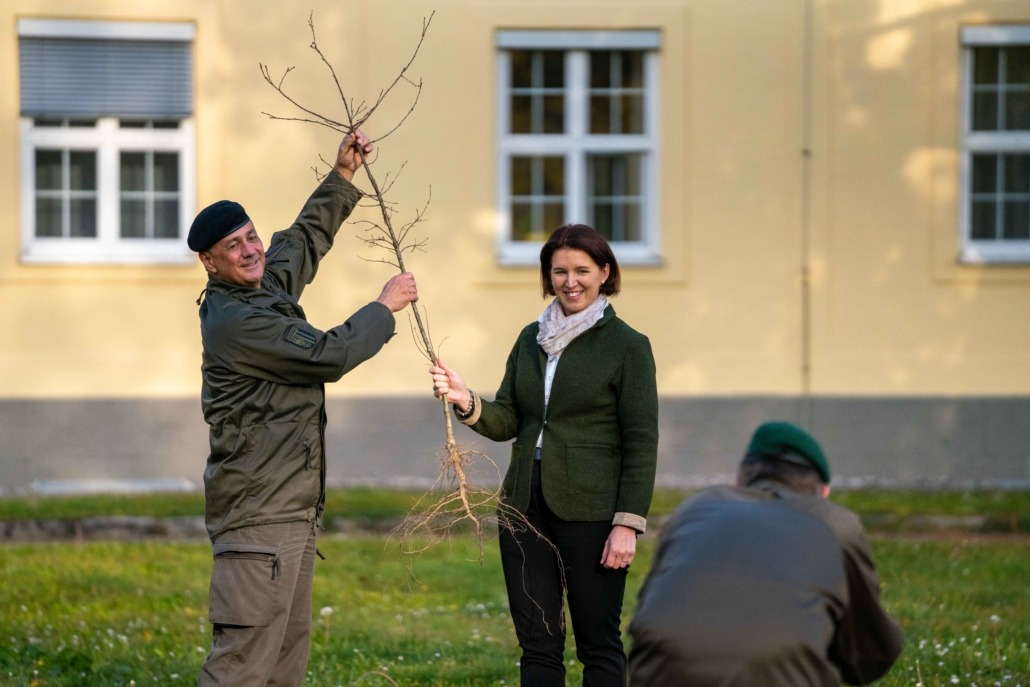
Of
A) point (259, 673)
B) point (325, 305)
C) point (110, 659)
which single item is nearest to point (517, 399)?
point (259, 673)

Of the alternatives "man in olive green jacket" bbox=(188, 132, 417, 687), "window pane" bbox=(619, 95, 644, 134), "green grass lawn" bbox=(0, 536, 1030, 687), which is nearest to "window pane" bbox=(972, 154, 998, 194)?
"window pane" bbox=(619, 95, 644, 134)

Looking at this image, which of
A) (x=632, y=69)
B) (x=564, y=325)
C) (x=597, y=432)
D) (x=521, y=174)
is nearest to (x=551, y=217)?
(x=521, y=174)

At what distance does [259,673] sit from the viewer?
446 centimetres

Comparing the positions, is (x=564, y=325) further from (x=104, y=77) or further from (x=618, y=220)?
(x=104, y=77)

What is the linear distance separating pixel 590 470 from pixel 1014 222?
931 cm

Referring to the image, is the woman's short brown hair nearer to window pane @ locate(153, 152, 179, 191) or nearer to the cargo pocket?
the cargo pocket

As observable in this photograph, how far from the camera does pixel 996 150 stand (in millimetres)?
12648

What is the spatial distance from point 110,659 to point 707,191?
7.55 metres

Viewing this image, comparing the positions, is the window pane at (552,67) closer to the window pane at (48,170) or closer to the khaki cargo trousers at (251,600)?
the window pane at (48,170)

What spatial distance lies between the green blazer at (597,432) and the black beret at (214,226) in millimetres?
1172

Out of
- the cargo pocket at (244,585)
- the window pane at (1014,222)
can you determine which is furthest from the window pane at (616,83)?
the cargo pocket at (244,585)

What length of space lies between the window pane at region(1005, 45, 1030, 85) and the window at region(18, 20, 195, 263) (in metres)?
7.42

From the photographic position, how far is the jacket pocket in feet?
15.3

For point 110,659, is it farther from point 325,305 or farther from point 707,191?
point 707,191
